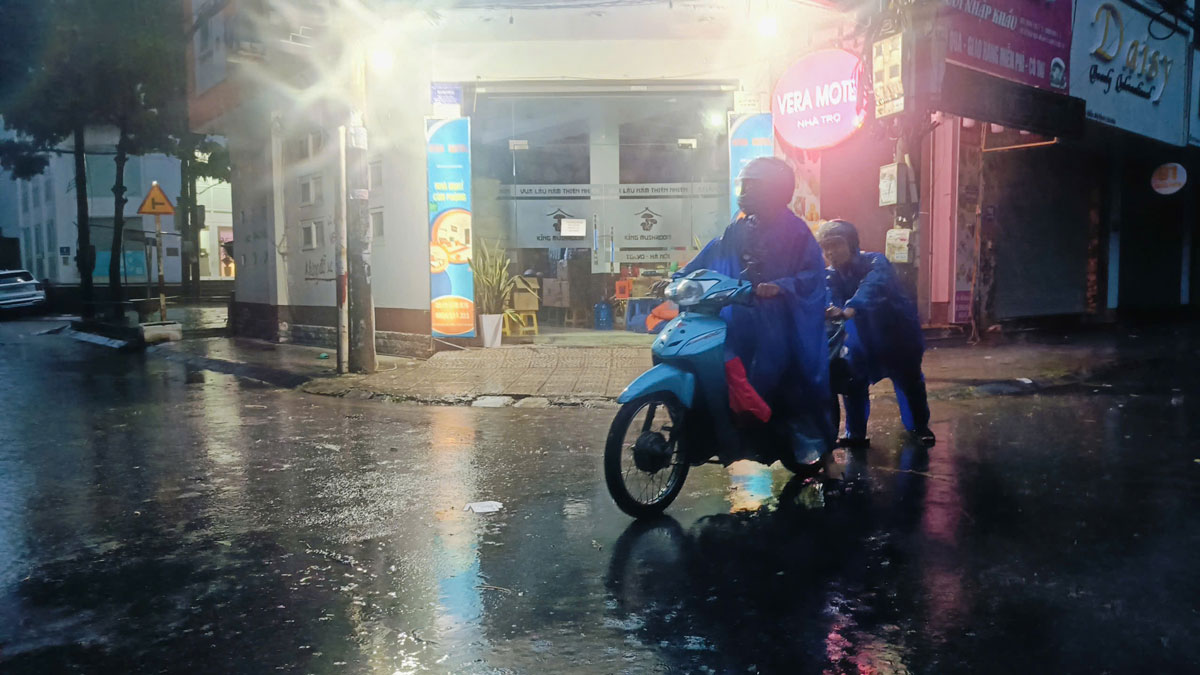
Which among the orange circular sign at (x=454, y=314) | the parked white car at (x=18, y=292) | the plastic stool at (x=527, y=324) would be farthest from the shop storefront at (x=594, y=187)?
the parked white car at (x=18, y=292)

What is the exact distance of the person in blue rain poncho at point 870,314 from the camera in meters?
6.55

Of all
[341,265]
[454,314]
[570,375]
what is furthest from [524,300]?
[570,375]

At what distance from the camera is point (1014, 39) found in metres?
13.6

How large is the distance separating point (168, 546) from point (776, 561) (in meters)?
3.07

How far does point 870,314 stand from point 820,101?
5.57 meters

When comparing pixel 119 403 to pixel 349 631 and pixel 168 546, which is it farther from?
pixel 349 631

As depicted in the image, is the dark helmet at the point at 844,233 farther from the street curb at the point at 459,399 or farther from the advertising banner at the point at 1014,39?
the advertising banner at the point at 1014,39

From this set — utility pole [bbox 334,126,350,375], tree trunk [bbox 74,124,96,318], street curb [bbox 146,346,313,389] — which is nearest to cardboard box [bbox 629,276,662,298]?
utility pole [bbox 334,126,350,375]

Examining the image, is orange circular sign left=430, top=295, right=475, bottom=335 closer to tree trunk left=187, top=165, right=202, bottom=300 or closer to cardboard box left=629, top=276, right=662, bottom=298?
cardboard box left=629, top=276, right=662, bottom=298

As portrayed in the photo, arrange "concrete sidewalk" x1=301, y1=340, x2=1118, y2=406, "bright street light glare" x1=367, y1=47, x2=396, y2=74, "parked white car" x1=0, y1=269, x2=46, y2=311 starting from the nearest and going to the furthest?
"concrete sidewalk" x1=301, y1=340, x2=1118, y2=406, "bright street light glare" x1=367, y1=47, x2=396, y2=74, "parked white car" x1=0, y1=269, x2=46, y2=311

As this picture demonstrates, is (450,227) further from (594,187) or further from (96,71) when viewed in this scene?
(96,71)

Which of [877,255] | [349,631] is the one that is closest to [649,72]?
[877,255]

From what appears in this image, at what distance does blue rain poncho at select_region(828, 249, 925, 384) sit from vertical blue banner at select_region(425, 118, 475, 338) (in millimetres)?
7188

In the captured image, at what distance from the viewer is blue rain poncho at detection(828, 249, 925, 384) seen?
6.62 meters
